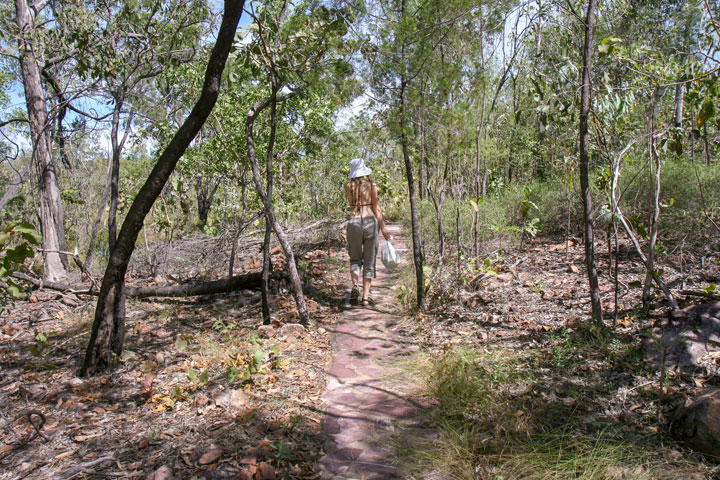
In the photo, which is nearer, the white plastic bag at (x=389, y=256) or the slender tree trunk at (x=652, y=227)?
the slender tree trunk at (x=652, y=227)

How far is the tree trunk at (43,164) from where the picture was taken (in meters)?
7.07

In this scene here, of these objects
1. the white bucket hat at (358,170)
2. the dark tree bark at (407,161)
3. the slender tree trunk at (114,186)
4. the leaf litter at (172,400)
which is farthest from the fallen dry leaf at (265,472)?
the white bucket hat at (358,170)

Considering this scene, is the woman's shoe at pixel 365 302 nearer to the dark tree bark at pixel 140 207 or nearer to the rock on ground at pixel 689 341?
the dark tree bark at pixel 140 207

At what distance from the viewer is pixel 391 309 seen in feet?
17.9

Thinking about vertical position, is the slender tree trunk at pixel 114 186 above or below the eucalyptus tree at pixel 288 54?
below

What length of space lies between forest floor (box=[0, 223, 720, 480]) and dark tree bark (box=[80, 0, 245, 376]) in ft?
0.73

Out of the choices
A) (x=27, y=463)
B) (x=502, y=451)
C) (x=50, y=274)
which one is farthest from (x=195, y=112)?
(x=50, y=274)

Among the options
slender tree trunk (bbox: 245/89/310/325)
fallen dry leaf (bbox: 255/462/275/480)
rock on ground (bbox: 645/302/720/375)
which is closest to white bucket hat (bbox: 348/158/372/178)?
slender tree trunk (bbox: 245/89/310/325)

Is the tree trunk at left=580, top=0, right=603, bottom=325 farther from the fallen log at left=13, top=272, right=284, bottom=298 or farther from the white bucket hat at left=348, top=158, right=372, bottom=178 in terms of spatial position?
the fallen log at left=13, top=272, right=284, bottom=298

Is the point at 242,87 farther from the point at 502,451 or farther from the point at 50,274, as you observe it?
the point at 502,451

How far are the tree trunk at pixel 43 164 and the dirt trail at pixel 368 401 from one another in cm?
535

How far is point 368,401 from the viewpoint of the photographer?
3242 millimetres

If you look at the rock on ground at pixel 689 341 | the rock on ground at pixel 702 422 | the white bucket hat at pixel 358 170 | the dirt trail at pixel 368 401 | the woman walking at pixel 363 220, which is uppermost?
the white bucket hat at pixel 358 170

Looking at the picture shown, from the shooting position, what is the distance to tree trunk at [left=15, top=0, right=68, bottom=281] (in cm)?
707
